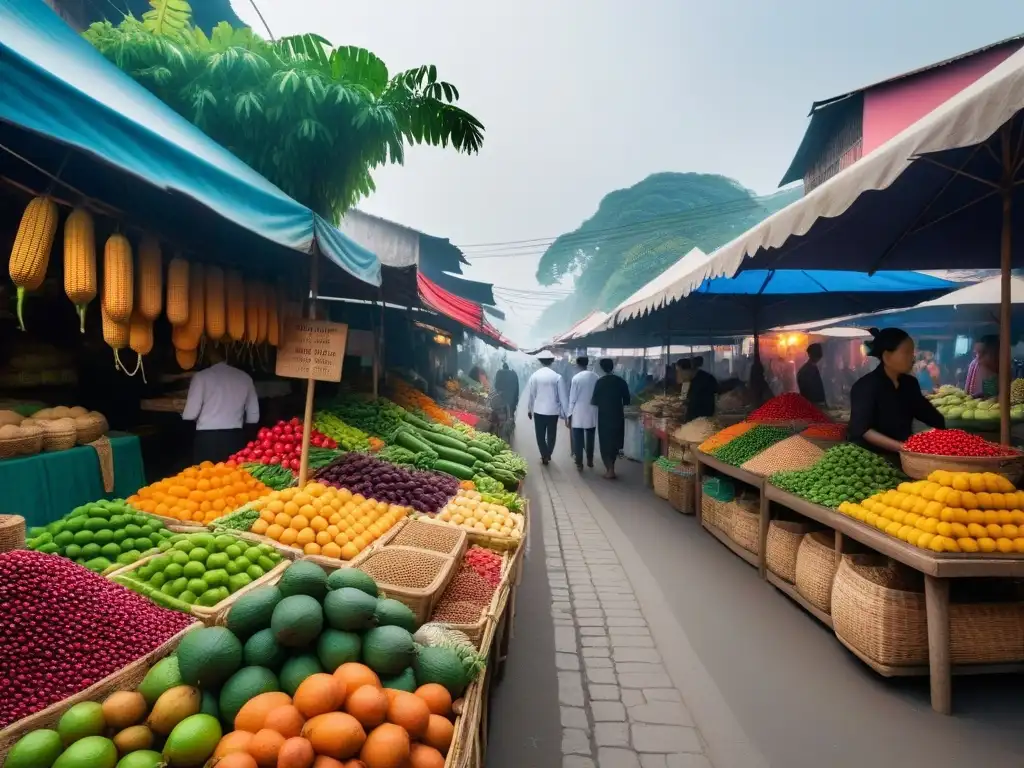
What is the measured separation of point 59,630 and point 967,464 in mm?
4751

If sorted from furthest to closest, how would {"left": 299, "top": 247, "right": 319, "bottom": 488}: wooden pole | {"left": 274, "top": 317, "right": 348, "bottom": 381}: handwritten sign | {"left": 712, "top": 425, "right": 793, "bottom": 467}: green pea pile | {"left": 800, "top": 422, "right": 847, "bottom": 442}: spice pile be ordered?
{"left": 712, "top": 425, "right": 793, "bottom": 467}: green pea pile < {"left": 800, "top": 422, "right": 847, "bottom": 442}: spice pile < {"left": 274, "top": 317, "right": 348, "bottom": 381}: handwritten sign < {"left": 299, "top": 247, "right": 319, "bottom": 488}: wooden pole

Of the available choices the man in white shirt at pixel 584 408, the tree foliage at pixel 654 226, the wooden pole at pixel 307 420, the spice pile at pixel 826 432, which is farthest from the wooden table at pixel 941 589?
the tree foliage at pixel 654 226

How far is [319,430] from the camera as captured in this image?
5.84 meters

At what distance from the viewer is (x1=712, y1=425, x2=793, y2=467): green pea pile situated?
593 cm

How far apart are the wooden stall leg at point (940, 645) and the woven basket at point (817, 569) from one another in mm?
869

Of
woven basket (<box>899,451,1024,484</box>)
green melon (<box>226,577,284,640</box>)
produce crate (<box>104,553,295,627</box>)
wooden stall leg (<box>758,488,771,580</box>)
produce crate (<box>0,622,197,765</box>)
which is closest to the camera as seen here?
produce crate (<box>0,622,197,765</box>)

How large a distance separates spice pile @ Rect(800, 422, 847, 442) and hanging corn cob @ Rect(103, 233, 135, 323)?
5.85 meters

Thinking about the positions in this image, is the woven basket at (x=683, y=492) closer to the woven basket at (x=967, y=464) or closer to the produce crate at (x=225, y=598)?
the woven basket at (x=967, y=464)

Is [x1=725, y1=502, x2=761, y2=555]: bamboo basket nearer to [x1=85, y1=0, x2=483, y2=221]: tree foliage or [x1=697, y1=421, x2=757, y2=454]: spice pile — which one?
[x1=697, y1=421, x2=757, y2=454]: spice pile

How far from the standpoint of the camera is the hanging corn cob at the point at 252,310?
15.7 ft

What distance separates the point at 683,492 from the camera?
768 cm

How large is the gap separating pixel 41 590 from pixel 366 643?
1.18 metres

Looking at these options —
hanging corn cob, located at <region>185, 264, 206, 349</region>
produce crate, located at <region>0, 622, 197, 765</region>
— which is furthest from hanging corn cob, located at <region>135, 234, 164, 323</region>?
produce crate, located at <region>0, 622, 197, 765</region>

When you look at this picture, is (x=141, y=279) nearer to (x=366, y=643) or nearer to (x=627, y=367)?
(x=366, y=643)
